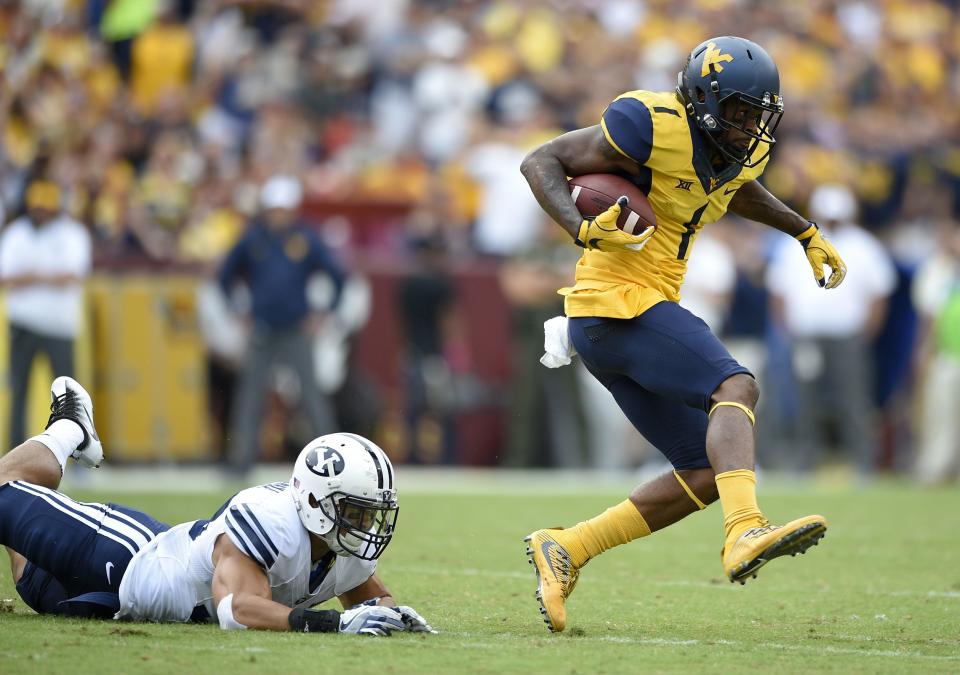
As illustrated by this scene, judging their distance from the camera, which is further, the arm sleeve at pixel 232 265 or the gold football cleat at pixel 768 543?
the arm sleeve at pixel 232 265

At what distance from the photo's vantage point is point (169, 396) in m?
12.9

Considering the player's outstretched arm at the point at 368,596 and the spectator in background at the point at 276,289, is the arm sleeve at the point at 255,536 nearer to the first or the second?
the player's outstretched arm at the point at 368,596

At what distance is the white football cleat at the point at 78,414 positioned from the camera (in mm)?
6086

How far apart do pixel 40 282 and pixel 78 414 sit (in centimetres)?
544

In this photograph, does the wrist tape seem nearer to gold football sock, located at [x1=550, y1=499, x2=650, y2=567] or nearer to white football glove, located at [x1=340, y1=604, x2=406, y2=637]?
white football glove, located at [x1=340, y1=604, x2=406, y2=637]

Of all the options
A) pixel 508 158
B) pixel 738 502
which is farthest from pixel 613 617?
pixel 508 158

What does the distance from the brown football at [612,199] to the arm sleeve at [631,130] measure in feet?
0.36

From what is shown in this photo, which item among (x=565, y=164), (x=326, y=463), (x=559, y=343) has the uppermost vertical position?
(x=565, y=164)

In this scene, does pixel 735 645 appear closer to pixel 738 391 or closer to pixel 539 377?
pixel 738 391

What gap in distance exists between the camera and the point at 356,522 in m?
4.96

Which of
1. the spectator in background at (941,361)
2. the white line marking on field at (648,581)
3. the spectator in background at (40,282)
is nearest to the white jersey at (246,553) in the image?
the white line marking on field at (648,581)

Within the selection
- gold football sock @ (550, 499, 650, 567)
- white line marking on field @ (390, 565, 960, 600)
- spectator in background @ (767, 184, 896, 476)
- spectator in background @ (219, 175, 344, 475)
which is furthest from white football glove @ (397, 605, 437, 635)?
spectator in background @ (767, 184, 896, 476)

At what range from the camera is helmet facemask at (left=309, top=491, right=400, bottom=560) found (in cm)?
493

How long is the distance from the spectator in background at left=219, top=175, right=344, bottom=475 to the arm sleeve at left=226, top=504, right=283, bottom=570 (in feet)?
22.2
